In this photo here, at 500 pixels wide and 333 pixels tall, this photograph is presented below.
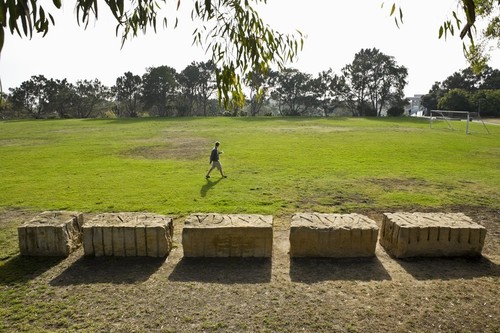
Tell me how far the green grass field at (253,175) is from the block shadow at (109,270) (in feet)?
11.8

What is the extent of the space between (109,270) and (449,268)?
6861 millimetres

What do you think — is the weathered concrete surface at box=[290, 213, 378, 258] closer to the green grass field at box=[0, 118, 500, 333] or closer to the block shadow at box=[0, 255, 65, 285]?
the green grass field at box=[0, 118, 500, 333]

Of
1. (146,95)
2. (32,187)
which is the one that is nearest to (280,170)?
(32,187)

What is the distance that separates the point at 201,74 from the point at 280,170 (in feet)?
201

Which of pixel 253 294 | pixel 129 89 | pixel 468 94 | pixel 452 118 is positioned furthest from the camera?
pixel 129 89

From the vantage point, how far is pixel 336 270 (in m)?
7.73

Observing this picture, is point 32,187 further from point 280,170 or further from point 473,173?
point 473,173

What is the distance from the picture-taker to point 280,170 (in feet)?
61.5

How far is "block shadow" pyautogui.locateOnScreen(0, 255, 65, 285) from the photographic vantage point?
24.1 ft

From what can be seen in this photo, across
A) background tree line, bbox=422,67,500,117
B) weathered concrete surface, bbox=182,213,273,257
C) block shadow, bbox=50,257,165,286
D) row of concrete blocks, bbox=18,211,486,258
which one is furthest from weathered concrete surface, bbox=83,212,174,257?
background tree line, bbox=422,67,500,117

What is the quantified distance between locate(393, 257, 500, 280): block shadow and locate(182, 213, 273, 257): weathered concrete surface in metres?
2.90

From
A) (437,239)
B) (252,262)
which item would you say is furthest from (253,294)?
(437,239)

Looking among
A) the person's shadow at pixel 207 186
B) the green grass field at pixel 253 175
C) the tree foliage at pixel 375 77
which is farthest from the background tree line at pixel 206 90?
the person's shadow at pixel 207 186

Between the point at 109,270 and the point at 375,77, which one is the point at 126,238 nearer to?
the point at 109,270
